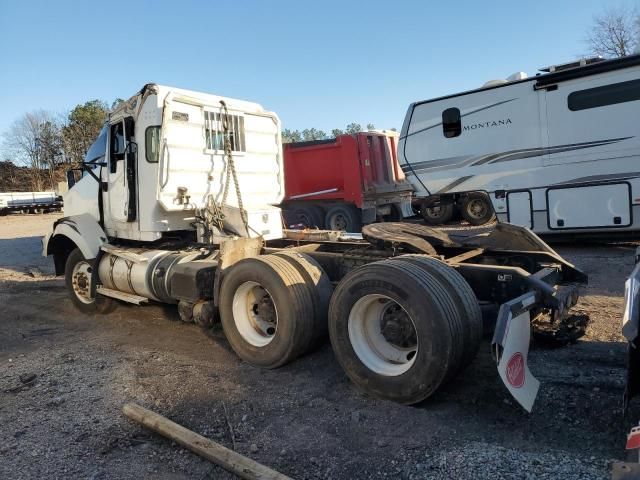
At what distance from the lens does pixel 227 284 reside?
498cm

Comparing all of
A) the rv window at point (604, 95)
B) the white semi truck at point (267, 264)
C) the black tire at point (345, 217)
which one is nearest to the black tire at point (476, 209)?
the black tire at point (345, 217)

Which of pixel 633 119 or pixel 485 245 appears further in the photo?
pixel 633 119

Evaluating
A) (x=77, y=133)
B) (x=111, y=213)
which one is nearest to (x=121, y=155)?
(x=111, y=213)

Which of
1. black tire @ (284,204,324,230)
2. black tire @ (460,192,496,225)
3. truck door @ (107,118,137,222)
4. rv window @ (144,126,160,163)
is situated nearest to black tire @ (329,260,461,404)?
rv window @ (144,126,160,163)

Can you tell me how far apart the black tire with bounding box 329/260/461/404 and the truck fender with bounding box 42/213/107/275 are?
422 centimetres

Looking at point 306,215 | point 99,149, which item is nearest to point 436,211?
point 306,215

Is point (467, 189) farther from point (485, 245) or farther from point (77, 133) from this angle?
point (77, 133)

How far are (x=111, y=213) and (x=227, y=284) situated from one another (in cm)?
274

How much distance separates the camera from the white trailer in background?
32375mm

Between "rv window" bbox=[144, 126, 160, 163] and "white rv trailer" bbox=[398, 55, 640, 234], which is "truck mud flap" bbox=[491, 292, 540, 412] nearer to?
"rv window" bbox=[144, 126, 160, 163]

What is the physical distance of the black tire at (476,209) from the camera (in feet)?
38.7

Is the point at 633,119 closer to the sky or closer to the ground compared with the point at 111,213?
closer to the sky

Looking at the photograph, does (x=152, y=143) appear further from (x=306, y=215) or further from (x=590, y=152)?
(x=306, y=215)

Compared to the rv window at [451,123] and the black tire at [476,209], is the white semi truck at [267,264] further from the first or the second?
the black tire at [476,209]
